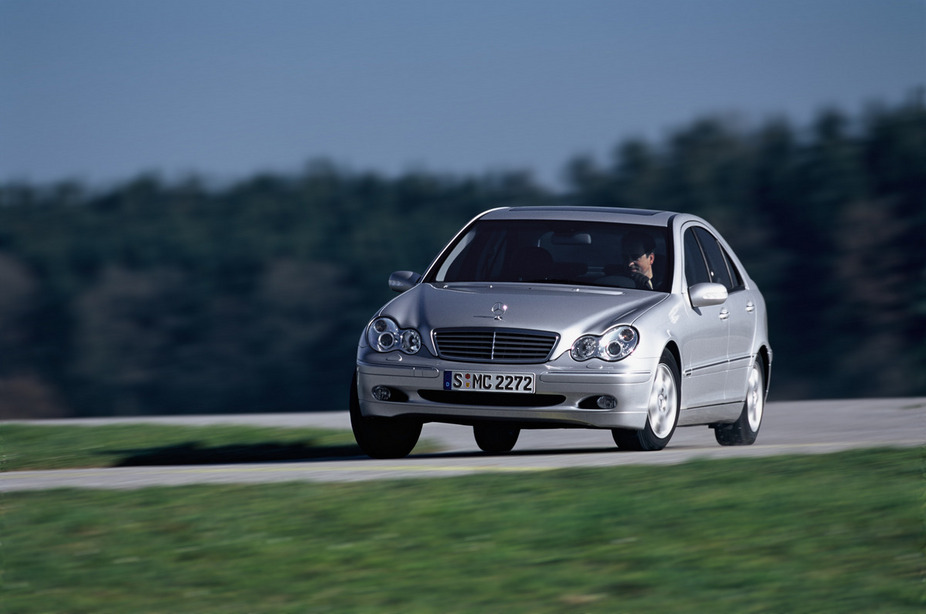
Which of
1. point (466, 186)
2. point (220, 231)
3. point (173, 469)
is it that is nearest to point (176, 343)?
point (220, 231)

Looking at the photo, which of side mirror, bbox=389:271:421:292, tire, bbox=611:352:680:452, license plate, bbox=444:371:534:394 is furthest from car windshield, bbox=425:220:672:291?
license plate, bbox=444:371:534:394

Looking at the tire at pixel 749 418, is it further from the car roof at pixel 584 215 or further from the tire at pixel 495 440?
the tire at pixel 495 440

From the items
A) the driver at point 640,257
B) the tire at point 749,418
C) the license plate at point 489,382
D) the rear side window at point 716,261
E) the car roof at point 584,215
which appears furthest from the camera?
the tire at point 749,418

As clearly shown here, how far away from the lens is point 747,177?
67938 millimetres

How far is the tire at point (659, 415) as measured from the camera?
10.2 m

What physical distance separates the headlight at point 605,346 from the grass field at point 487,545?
140 centimetres

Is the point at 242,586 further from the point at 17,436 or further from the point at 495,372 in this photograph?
the point at 17,436

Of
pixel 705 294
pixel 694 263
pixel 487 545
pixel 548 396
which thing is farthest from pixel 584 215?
pixel 487 545

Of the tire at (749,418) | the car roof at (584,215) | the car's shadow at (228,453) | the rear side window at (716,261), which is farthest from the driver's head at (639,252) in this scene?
the car's shadow at (228,453)

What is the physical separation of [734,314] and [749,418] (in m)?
1.02

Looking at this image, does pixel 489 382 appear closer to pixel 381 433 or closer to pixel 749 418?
pixel 381 433

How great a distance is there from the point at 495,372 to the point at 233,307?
2314 inches

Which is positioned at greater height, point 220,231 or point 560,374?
point 560,374

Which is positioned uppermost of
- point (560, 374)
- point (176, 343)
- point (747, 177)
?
point (560, 374)
